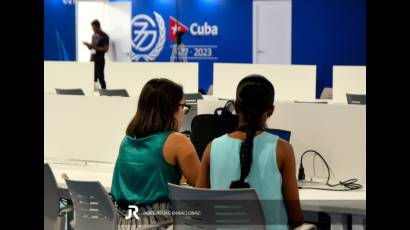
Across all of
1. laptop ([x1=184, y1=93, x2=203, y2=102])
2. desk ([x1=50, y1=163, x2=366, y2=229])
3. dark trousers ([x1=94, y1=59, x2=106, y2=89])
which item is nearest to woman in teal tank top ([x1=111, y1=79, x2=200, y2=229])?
desk ([x1=50, y1=163, x2=366, y2=229])

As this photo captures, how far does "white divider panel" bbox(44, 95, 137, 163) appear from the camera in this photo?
15.2 ft

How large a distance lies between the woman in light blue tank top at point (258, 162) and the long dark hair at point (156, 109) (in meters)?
0.43

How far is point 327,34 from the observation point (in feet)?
45.3

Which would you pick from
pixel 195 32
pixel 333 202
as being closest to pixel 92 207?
pixel 333 202

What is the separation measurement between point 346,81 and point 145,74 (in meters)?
2.28

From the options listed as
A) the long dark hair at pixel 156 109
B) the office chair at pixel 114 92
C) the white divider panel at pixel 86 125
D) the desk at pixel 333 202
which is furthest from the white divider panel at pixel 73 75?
the long dark hair at pixel 156 109

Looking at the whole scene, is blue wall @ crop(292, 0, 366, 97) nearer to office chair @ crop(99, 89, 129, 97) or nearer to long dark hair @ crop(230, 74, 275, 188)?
office chair @ crop(99, 89, 129, 97)

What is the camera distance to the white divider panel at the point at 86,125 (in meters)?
4.64

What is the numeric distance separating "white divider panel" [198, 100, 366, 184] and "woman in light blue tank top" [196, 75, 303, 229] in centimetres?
115

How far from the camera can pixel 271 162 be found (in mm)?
2846
